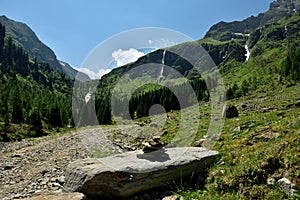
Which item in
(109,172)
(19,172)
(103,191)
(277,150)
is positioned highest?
(277,150)

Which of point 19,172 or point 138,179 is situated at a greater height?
point 138,179

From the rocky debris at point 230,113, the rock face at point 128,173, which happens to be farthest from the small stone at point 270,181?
the rocky debris at point 230,113

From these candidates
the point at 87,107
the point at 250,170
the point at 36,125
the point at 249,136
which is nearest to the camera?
the point at 250,170

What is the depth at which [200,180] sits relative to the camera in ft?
35.9

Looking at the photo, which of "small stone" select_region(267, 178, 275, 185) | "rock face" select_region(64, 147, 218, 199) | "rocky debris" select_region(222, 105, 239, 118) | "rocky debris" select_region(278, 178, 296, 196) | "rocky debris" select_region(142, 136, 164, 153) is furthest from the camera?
"rocky debris" select_region(222, 105, 239, 118)

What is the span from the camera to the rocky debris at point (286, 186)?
766 centimetres

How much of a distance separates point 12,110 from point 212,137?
82504mm

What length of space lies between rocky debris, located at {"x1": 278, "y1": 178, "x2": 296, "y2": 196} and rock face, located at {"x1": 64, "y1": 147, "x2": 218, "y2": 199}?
4007 millimetres

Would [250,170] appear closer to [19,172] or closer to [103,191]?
[103,191]

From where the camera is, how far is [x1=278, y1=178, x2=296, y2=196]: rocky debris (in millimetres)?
7655

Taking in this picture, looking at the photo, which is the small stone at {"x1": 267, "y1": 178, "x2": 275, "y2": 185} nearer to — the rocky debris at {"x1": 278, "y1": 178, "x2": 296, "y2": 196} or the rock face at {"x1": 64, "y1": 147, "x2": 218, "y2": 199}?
the rocky debris at {"x1": 278, "y1": 178, "x2": 296, "y2": 196}

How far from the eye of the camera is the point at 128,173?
1067cm

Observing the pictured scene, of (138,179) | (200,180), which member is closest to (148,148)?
(138,179)

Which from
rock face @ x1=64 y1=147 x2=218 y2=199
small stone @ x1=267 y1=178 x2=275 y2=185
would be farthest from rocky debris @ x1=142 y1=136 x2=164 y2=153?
small stone @ x1=267 y1=178 x2=275 y2=185
